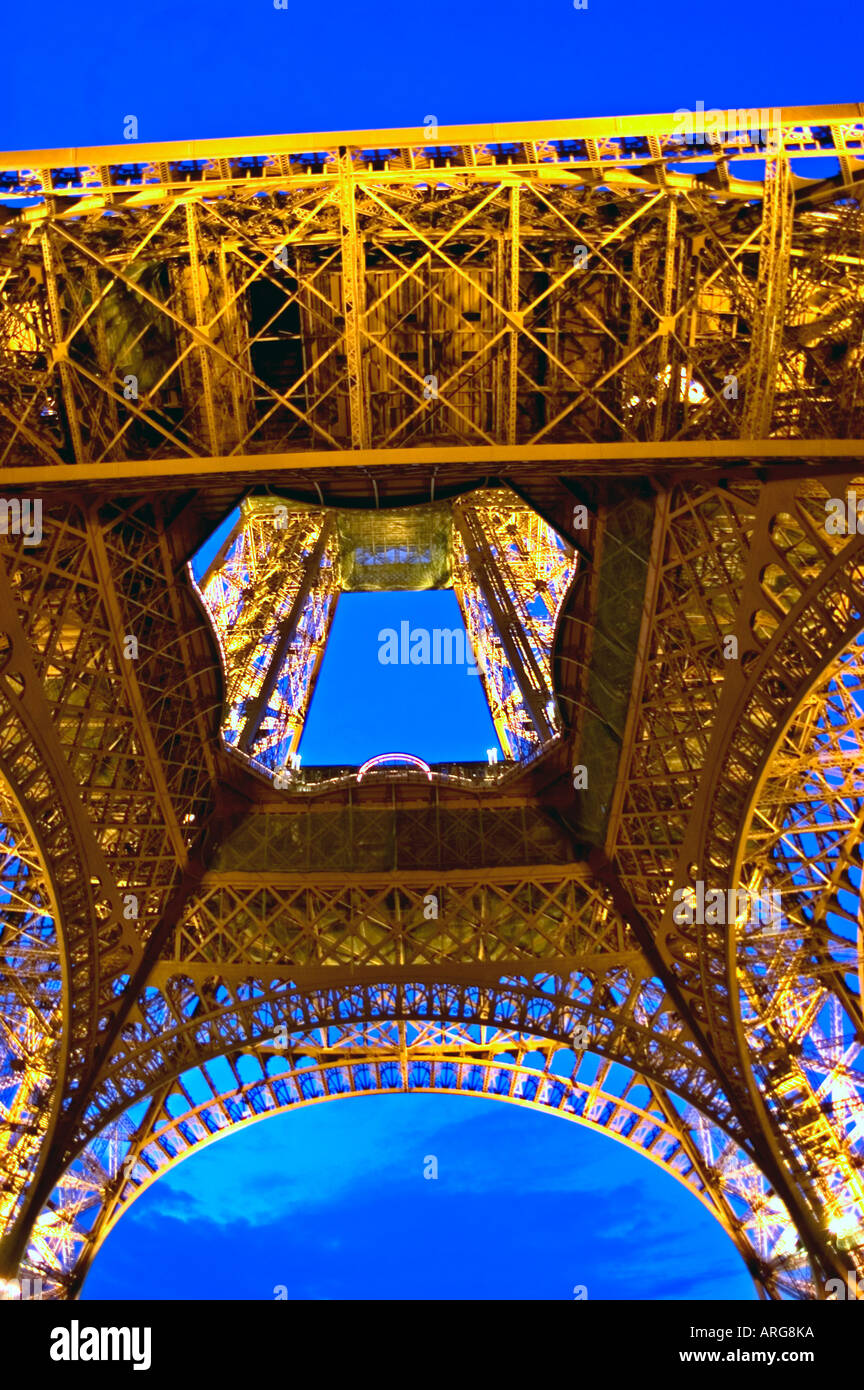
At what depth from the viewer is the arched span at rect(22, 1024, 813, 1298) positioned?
23000 mm

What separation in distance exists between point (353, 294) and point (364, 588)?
91.0 ft

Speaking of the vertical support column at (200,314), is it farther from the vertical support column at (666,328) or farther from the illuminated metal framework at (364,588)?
the illuminated metal framework at (364,588)

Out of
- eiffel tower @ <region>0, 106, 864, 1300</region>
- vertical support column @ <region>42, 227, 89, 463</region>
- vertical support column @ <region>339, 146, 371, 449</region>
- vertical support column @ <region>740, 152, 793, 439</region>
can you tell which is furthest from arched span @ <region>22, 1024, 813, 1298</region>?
vertical support column @ <region>339, 146, 371, 449</region>

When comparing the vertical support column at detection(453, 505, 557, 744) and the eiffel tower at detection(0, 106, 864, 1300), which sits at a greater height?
the vertical support column at detection(453, 505, 557, 744)

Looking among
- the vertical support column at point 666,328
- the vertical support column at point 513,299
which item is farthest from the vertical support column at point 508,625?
the vertical support column at point 513,299

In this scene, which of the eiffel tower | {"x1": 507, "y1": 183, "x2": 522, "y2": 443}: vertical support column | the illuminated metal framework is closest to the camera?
{"x1": 507, "y1": 183, "x2": 522, "y2": 443}: vertical support column

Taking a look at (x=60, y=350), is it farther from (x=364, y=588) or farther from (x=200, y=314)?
(x=364, y=588)

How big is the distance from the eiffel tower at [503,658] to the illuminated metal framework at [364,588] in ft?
1.06

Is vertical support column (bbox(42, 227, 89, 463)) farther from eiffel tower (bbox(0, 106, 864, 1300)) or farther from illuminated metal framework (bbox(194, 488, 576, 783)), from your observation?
illuminated metal framework (bbox(194, 488, 576, 783))

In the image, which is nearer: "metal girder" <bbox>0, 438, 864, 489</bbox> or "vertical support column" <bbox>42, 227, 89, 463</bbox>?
"metal girder" <bbox>0, 438, 864, 489</bbox>

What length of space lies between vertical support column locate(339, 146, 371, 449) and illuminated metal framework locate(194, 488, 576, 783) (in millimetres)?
13166

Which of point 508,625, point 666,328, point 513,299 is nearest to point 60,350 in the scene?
point 513,299

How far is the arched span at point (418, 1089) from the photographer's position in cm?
2300
